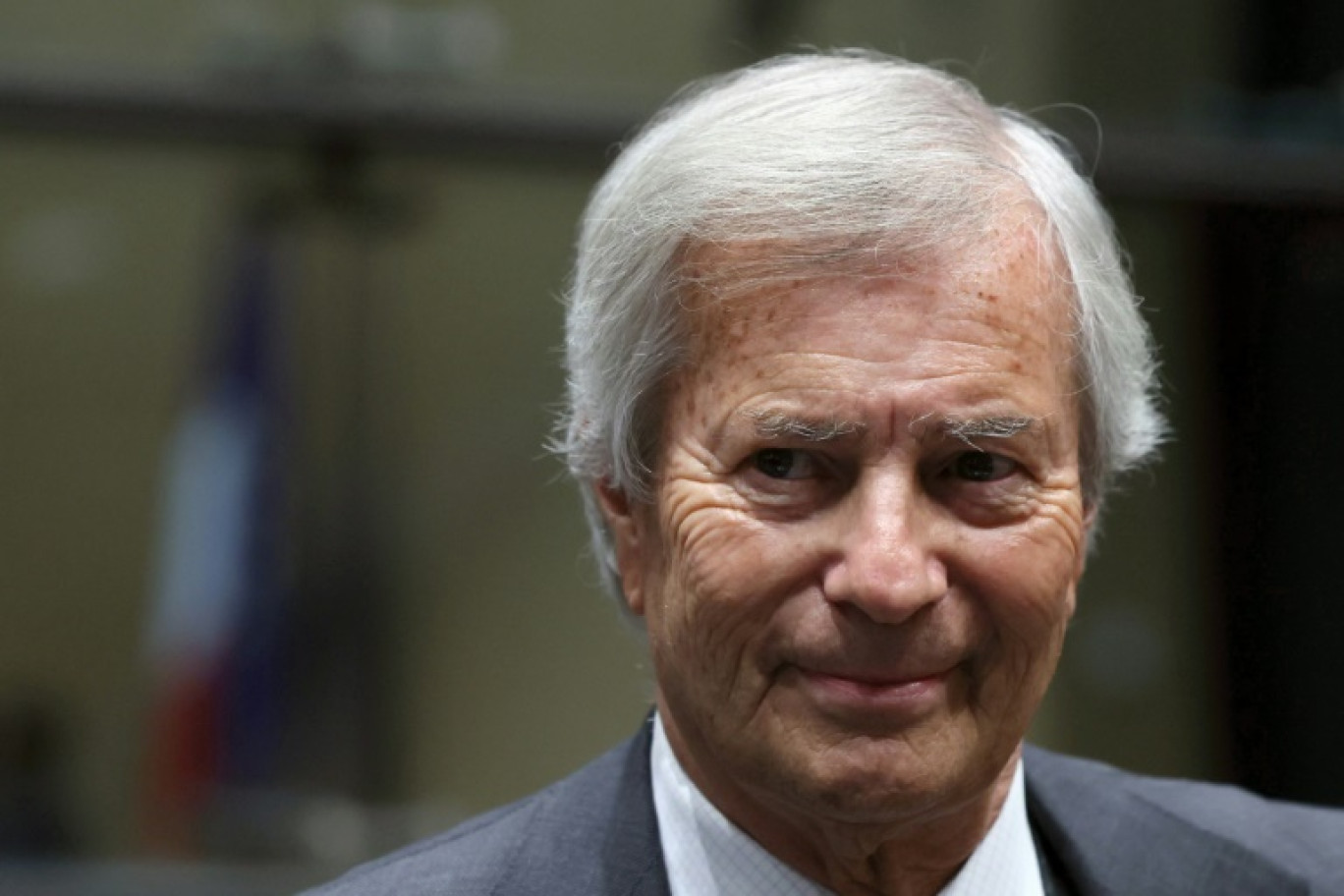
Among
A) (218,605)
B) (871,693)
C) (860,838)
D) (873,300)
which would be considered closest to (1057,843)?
(860,838)

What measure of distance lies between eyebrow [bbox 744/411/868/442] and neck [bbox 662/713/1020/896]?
348 millimetres

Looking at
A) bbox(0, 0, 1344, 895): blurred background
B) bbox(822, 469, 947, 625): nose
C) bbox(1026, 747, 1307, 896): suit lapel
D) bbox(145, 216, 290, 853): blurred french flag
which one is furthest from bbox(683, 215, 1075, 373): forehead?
bbox(145, 216, 290, 853): blurred french flag

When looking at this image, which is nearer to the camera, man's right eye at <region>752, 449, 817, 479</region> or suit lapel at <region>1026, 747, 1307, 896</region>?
man's right eye at <region>752, 449, 817, 479</region>

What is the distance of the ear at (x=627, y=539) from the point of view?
1.96m

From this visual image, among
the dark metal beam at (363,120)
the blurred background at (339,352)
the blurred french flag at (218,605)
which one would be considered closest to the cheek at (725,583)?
the dark metal beam at (363,120)

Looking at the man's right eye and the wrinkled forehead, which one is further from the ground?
the wrinkled forehead

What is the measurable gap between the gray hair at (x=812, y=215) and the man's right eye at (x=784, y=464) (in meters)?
0.13

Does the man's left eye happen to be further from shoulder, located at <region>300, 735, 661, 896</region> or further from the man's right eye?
shoulder, located at <region>300, 735, 661, 896</region>

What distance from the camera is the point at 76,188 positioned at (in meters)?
4.68

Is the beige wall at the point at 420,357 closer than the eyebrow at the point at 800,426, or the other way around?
the eyebrow at the point at 800,426

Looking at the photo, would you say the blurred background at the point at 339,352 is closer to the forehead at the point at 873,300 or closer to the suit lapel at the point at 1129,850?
the suit lapel at the point at 1129,850

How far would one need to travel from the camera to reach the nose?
1688 mm

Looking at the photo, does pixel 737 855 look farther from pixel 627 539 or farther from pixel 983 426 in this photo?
pixel 983 426

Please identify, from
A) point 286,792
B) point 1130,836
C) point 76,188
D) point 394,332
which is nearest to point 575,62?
point 394,332
